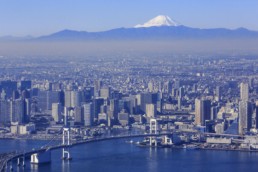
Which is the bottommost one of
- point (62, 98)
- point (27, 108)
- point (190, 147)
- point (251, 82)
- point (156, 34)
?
point (190, 147)

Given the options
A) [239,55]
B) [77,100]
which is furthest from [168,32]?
[77,100]

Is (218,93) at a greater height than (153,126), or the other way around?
(218,93)

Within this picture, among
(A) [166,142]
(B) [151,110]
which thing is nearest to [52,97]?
(B) [151,110]

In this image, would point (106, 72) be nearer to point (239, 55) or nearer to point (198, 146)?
point (239, 55)

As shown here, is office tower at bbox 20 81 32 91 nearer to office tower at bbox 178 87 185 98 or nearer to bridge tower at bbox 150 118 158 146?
office tower at bbox 178 87 185 98

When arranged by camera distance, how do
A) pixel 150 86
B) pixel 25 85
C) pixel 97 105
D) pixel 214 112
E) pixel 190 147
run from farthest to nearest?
pixel 150 86, pixel 25 85, pixel 97 105, pixel 214 112, pixel 190 147

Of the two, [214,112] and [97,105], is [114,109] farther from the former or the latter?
[214,112]

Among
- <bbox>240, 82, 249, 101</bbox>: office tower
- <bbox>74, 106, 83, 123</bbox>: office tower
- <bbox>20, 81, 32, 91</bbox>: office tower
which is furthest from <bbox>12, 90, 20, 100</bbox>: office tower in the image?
<bbox>240, 82, 249, 101</bbox>: office tower
